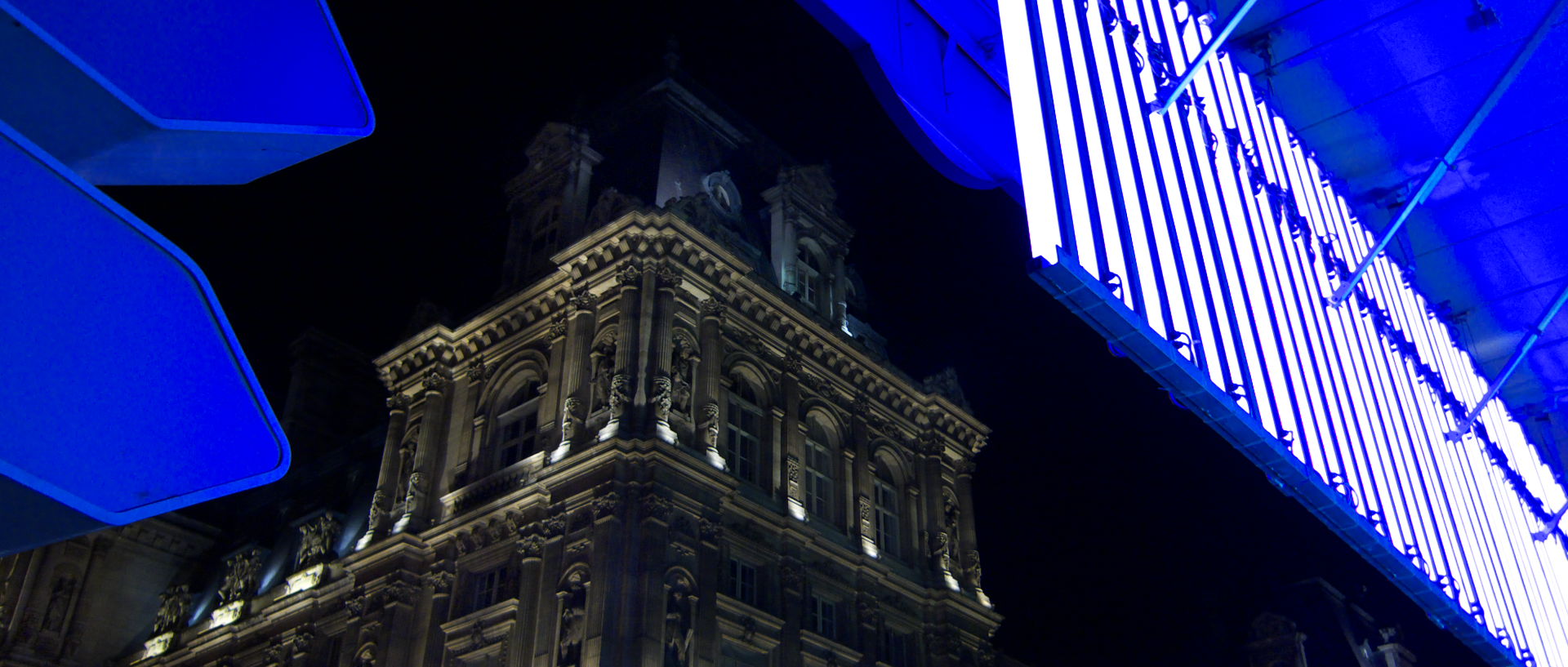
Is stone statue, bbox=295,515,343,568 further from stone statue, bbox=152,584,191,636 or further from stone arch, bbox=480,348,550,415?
stone arch, bbox=480,348,550,415

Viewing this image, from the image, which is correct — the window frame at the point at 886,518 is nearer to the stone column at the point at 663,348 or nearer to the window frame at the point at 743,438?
the window frame at the point at 743,438

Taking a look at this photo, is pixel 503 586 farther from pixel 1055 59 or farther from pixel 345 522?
pixel 1055 59

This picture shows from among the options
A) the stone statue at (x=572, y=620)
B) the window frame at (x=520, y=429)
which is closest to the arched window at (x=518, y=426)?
the window frame at (x=520, y=429)

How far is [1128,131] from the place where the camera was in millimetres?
11805

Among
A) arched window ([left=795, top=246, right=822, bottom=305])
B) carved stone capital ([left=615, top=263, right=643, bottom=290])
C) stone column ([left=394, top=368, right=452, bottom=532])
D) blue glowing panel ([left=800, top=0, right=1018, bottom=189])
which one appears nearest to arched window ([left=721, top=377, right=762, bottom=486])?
carved stone capital ([left=615, top=263, right=643, bottom=290])

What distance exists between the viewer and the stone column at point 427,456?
128 feet

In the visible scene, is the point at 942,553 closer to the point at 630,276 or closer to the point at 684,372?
the point at 684,372

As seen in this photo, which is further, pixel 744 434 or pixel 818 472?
pixel 818 472

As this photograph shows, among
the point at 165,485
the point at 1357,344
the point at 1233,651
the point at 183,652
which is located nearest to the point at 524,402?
the point at 183,652

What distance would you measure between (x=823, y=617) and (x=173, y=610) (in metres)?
31.7

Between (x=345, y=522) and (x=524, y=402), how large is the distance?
12.5 m

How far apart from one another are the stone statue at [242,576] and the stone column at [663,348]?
79.1 feet

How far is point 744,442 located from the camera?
38.5 metres

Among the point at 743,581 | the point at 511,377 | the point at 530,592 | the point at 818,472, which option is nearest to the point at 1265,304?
the point at 743,581
